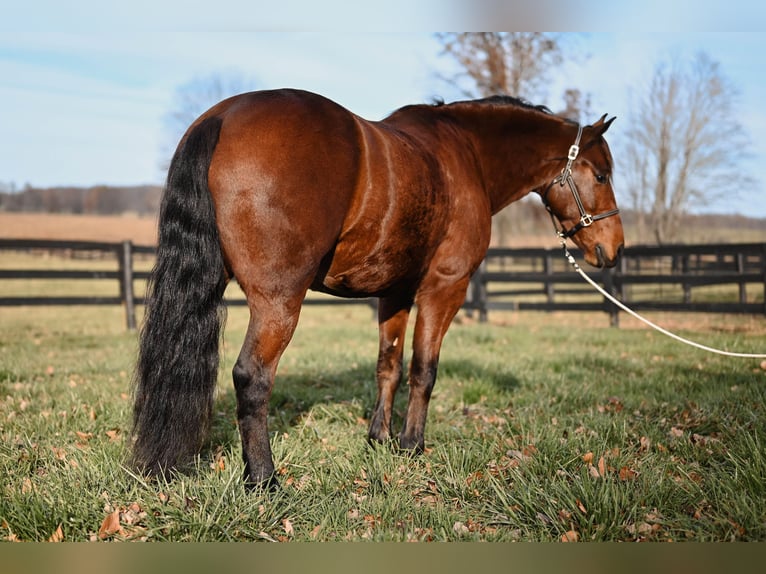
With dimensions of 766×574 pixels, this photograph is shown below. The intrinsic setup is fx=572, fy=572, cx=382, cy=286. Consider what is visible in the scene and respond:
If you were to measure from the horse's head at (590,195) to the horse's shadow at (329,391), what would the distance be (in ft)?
5.70

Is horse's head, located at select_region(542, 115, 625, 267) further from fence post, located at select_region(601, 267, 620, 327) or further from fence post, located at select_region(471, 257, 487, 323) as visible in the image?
fence post, located at select_region(471, 257, 487, 323)

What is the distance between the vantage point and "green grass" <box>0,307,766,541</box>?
2.62 meters

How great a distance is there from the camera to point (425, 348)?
12.9 ft

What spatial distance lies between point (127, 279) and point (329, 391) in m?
8.53

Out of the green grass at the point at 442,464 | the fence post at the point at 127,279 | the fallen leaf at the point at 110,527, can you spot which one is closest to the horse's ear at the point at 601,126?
the green grass at the point at 442,464

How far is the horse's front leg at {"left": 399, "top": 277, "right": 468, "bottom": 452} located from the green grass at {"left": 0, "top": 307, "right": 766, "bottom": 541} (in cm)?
27

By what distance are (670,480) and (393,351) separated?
195 cm

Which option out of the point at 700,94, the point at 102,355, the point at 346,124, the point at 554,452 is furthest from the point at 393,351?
the point at 700,94

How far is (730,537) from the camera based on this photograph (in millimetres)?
2506

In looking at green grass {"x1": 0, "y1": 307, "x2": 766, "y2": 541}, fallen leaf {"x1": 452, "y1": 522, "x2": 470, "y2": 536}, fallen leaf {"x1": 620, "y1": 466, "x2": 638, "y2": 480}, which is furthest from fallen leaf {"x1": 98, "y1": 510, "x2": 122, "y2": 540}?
fallen leaf {"x1": 620, "y1": 466, "x2": 638, "y2": 480}

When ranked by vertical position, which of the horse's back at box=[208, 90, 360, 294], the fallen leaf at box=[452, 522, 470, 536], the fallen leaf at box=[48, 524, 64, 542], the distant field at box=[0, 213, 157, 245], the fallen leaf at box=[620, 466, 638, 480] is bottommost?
the fallen leaf at box=[452, 522, 470, 536]

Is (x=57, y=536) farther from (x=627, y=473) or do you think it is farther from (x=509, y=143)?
(x=509, y=143)

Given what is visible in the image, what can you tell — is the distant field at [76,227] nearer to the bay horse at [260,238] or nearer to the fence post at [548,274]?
the fence post at [548,274]

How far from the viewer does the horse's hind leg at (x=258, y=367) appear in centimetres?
292
